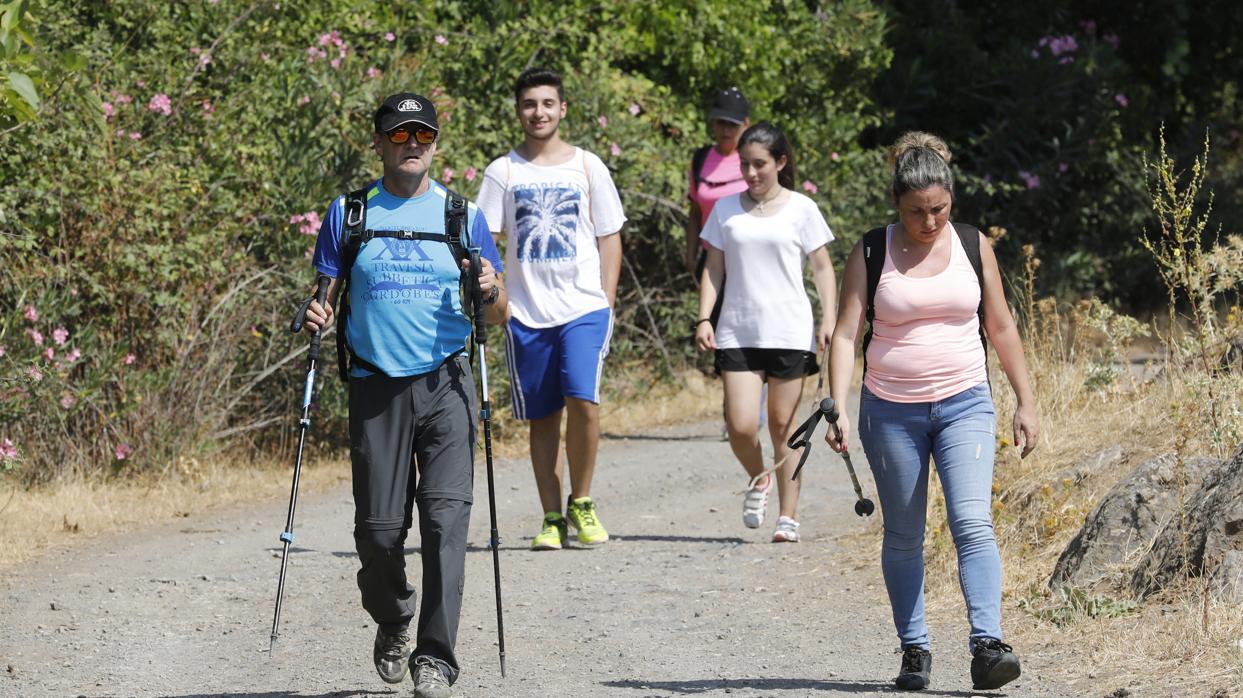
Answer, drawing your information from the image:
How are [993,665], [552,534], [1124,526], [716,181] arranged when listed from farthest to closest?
1. [716,181]
2. [552,534]
3. [1124,526]
4. [993,665]

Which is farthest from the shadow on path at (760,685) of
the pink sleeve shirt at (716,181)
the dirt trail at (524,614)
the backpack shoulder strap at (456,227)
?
the pink sleeve shirt at (716,181)

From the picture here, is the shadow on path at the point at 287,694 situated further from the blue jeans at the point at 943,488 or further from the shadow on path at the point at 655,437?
the shadow on path at the point at 655,437

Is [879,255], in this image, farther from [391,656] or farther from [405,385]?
[391,656]

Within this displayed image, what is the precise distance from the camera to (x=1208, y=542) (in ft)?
20.1

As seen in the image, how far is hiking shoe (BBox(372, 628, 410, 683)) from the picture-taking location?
554 cm

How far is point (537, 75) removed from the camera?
25.9 feet

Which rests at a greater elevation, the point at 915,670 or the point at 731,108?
the point at 731,108

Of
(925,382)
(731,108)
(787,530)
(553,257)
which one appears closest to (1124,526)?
(925,382)

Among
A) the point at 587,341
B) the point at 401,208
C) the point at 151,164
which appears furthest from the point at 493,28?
the point at 401,208

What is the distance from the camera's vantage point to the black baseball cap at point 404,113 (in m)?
5.49

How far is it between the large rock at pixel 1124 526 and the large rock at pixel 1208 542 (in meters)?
0.11

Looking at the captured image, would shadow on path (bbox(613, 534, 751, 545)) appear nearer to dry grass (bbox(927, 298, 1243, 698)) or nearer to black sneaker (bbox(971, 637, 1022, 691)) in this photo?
dry grass (bbox(927, 298, 1243, 698))

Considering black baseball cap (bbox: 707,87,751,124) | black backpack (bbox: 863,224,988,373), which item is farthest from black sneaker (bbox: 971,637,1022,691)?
black baseball cap (bbox: 707,87,751,124)

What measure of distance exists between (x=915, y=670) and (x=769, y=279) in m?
2.89
